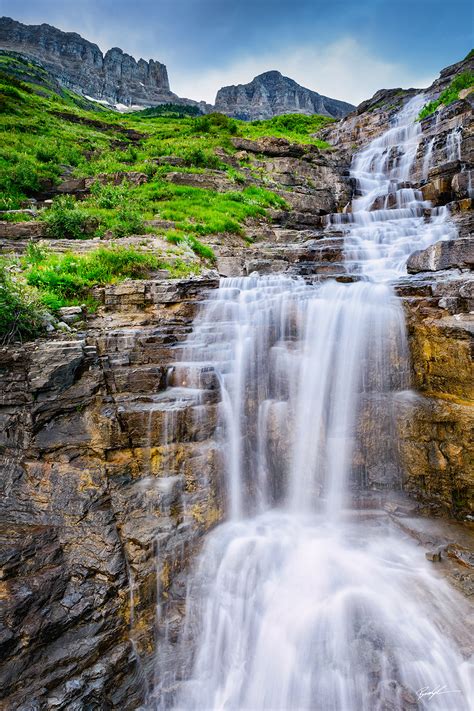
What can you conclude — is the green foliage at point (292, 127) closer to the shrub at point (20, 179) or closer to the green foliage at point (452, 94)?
the green foliage at point (452, 94)

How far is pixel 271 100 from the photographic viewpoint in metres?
71.4

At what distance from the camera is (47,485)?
18.3ft

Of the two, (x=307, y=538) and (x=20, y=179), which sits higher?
(x=20, y=179)

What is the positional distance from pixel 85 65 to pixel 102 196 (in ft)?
254

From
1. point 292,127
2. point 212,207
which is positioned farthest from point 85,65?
point 212,207

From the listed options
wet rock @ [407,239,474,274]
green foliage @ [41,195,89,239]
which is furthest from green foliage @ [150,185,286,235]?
wet rock @ [407,239,474,274]

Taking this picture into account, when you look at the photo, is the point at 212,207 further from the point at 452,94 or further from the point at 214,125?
the point at 452,94

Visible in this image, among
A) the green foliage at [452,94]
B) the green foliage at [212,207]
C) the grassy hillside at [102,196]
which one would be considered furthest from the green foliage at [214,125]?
the green foliage at [452,94]

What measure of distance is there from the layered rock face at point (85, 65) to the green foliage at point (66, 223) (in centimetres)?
6984

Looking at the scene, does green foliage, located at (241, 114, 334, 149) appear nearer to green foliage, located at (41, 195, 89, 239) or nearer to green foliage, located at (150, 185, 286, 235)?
green foliage, located at (150, 185, 286, 235)

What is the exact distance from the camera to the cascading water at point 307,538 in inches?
178

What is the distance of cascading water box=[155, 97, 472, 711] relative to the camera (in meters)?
4.52

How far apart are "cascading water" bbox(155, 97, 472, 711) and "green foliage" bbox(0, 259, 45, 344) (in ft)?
9.33

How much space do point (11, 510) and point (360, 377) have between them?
6.57 meters
